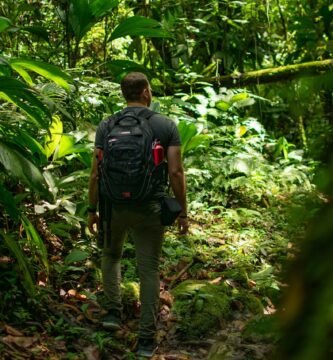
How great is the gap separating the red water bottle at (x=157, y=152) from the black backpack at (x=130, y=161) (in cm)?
2

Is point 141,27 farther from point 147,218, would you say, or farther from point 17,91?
point 147,218

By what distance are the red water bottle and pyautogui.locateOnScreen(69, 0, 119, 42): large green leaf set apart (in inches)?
106

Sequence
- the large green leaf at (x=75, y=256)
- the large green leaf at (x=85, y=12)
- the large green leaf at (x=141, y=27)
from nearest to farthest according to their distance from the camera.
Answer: the large green leaf at (x=75, y=256) → the large green leaf at (x=85, y=12) → the large green leaf at (x=141, y=27)

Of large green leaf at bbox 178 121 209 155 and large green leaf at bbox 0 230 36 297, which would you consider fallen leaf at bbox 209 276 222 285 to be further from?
large green leaf at bbox 178 121 209 155

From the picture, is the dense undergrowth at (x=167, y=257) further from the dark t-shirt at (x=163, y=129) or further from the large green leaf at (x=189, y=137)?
the dark t-shirt at (x=163, y=129)

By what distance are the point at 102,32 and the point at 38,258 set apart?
4.02 m

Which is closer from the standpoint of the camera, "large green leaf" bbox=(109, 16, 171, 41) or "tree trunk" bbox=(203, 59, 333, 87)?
"large green leaf" bbox=(109, 16, 171, 41)

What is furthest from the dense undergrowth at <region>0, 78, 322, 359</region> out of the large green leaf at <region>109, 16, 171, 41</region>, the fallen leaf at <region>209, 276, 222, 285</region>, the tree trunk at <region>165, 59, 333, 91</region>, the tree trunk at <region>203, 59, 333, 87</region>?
the tree trunk at <region>203, 59, 333, 87</region>

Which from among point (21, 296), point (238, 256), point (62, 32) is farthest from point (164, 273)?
point (62, 32)

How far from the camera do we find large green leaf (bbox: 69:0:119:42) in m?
5.56

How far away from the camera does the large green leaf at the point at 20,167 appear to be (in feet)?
11.5

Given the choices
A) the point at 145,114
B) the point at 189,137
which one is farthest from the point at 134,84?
the point at 189,137

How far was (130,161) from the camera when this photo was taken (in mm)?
3301

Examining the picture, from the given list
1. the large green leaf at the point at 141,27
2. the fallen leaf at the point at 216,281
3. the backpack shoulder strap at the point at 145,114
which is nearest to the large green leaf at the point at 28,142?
the backpack shoulder strap at the point at 145,114
